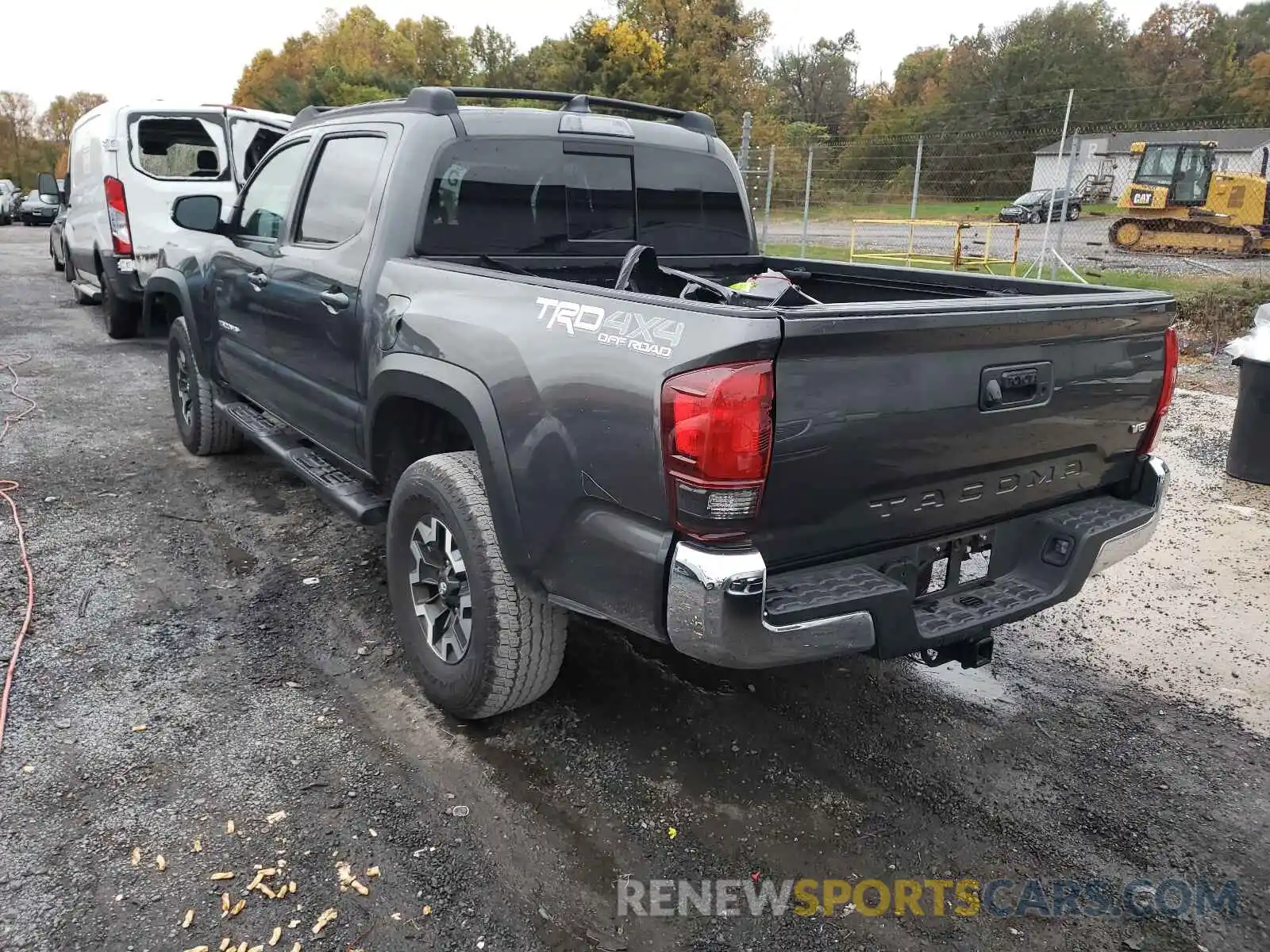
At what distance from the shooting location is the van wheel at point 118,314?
33.4ft

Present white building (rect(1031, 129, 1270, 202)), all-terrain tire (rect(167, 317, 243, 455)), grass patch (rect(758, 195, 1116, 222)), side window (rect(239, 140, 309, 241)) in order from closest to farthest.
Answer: side window (rect(239, 140, 309, 241)), all-terrain tire (rect(167, 317, 243, 455)), grass patch (rect(758, 195, 1116, 222)), white building (rect(1031, 129, 1270, 202))

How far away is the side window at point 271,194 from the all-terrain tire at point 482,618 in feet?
6.47

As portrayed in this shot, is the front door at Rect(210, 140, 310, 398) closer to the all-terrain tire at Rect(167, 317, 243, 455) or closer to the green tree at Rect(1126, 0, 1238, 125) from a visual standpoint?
the all-terrain tire at Rect(167, 317, 243, 455)

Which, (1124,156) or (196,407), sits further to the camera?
(1124,156)

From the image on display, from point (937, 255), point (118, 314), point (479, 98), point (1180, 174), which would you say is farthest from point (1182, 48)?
point (479, 98)

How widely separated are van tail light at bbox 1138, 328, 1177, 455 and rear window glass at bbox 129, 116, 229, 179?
9.20m

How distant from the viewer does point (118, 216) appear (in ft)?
30.1

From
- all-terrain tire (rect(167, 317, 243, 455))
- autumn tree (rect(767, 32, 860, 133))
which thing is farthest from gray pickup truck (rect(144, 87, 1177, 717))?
autumn tree (rect(767, 32, 860, 133))

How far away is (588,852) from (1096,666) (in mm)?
2362

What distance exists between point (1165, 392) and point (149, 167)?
939 cm

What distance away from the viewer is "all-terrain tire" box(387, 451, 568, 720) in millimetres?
2869

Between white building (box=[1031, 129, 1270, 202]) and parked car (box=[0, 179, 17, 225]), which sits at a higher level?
white building (box=[1031, 129, 1270, 202])

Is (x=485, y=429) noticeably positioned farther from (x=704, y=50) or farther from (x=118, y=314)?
(x=704, y=50)

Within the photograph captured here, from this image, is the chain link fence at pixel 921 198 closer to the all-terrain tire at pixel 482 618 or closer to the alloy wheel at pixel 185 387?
the alloy wheel at pixel 185 387
